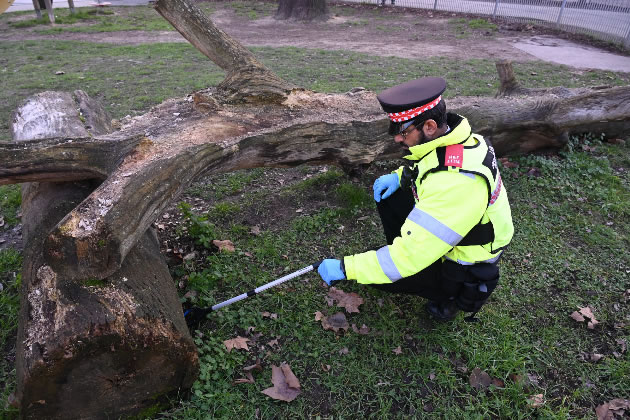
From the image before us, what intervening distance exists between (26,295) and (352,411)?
1.86 metres

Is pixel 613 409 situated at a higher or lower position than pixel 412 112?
lower

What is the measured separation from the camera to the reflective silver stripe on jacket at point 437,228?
2.27 m

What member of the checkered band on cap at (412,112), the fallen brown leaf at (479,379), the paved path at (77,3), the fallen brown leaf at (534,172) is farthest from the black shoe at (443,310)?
the paved path at (77,3)

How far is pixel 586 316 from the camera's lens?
310 centimetres

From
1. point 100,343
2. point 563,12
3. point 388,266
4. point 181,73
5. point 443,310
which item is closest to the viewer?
point 100,343

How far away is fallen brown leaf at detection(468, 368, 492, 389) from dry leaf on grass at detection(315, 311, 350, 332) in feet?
2.72

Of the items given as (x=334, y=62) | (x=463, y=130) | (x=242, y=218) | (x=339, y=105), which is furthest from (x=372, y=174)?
(x=334, y=62)

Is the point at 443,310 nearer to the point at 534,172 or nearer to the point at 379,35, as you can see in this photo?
the point at 534,172

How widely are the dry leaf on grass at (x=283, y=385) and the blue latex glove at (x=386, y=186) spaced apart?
1.35 meters

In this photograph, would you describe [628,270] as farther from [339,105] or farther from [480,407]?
[339,105]

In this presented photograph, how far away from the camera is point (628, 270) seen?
3.53 meters

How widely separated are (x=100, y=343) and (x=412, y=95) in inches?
78.4

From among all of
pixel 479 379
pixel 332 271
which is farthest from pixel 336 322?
pixel 479 379

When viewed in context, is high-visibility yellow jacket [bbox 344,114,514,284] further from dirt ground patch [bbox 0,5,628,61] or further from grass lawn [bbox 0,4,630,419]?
dirt ground patch [bbox 0,5,628,61]
